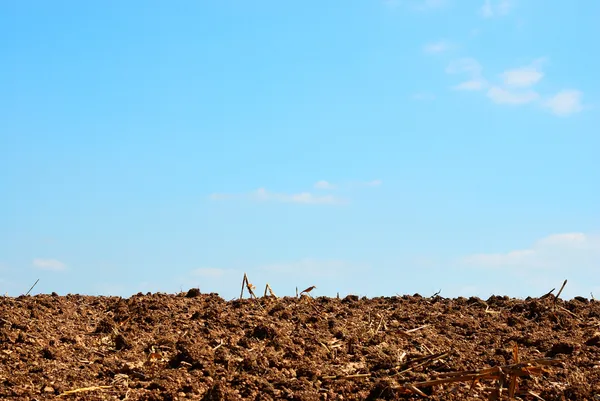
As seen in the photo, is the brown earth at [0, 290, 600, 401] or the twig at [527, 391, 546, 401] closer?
the twig at [527, 391, 546, 401]

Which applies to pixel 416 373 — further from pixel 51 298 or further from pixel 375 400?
pixel 51 298

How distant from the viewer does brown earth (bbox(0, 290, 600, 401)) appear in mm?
6281

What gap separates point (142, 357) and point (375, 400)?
2.62m

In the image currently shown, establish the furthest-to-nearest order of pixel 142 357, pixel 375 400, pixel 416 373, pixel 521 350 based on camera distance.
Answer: pixel 521 350 → pixel 142 357 → pixel 416 373 → pixel 375 400

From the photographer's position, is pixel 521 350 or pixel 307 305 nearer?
pixel 521 350

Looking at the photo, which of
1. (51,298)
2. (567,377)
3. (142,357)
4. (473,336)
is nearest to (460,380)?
(567,377)

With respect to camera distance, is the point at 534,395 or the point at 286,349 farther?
the point at 286,349

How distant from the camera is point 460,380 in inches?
242

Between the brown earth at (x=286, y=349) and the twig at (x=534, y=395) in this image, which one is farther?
the brown earth at (x=286, y=349)

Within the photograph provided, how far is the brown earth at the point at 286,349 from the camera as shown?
6.28 meters

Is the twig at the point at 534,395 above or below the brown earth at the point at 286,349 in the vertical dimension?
below

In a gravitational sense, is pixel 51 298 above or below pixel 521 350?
above

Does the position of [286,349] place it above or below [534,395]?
above

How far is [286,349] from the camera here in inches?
283
